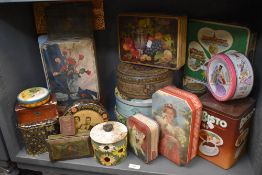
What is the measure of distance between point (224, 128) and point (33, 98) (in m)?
0.56

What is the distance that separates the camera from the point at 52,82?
0.93 m

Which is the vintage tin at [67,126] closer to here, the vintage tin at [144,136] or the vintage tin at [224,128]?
the vintage tin at [144,136]

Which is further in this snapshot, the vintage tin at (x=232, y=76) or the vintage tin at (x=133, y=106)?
the vintage tin at (x=133, y=106)

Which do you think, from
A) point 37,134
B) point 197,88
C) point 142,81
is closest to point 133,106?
point 142,81

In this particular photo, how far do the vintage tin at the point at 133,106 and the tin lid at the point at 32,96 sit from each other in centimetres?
24

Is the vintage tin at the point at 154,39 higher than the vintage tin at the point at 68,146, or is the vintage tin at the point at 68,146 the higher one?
the vintage tin at the point at 154,39

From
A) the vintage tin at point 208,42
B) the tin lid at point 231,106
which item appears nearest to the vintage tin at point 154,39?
the vintage tin at point 208,42

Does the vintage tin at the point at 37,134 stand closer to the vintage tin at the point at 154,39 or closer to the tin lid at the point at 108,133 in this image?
the tin lid at the point at 108,133

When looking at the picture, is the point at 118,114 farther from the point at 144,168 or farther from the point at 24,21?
the point at 24,21

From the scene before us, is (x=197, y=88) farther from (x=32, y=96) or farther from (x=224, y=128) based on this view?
(x=32, y=96)

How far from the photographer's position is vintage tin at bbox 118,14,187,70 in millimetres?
834

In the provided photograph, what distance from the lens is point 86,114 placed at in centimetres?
86

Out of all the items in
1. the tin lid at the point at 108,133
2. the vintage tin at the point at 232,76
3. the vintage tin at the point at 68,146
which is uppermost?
the vintage tin at the point at 232,76

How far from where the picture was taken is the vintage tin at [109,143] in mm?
760
